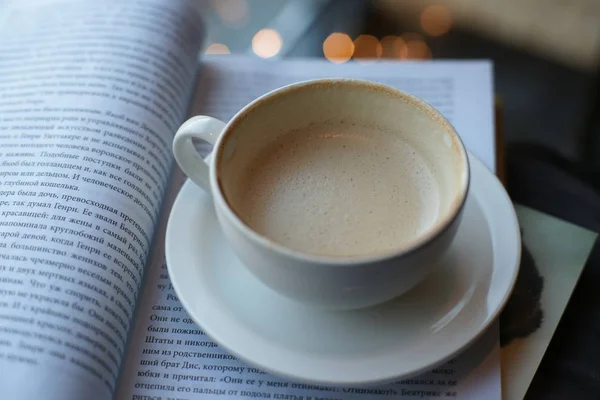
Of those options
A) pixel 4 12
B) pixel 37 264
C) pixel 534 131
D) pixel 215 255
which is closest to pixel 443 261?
pixel 215 255

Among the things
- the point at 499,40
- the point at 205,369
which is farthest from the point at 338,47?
the point at 205,369

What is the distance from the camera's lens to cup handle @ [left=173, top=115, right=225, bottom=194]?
41 cm

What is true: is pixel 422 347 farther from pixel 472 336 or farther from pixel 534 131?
pixel 534 131

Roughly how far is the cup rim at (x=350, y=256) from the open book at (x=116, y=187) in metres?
0.11

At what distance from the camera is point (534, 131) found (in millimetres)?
1046

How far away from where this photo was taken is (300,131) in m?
0.45

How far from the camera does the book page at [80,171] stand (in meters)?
0.39

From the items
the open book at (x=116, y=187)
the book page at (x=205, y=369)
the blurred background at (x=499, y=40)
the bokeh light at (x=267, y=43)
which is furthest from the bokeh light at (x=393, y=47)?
the book page at (x=205, y=369)

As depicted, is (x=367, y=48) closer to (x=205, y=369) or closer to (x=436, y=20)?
(x=436, y=20)

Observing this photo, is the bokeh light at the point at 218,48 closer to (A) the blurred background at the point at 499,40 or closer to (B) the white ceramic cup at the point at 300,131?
(A) the blurred background at the point at 499,40

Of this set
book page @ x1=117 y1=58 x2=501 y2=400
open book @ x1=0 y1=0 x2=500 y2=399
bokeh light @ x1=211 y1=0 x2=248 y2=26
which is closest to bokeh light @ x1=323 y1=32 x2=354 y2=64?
bokeh light @ x1=211 y1=0 x2=248 y2=26

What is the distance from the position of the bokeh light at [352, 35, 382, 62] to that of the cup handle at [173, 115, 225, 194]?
629 mm

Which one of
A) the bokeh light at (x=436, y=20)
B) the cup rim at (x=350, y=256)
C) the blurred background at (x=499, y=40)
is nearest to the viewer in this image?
the cup rim at (x=350, y=256)

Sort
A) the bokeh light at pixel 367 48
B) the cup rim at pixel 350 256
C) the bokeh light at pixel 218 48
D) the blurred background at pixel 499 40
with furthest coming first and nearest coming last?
the bokeh light at pixel 367 48 → the blurred background at pixel 499 40 → the bokeh light at pixel 218 48 → the cup rim at pixel 350 256
